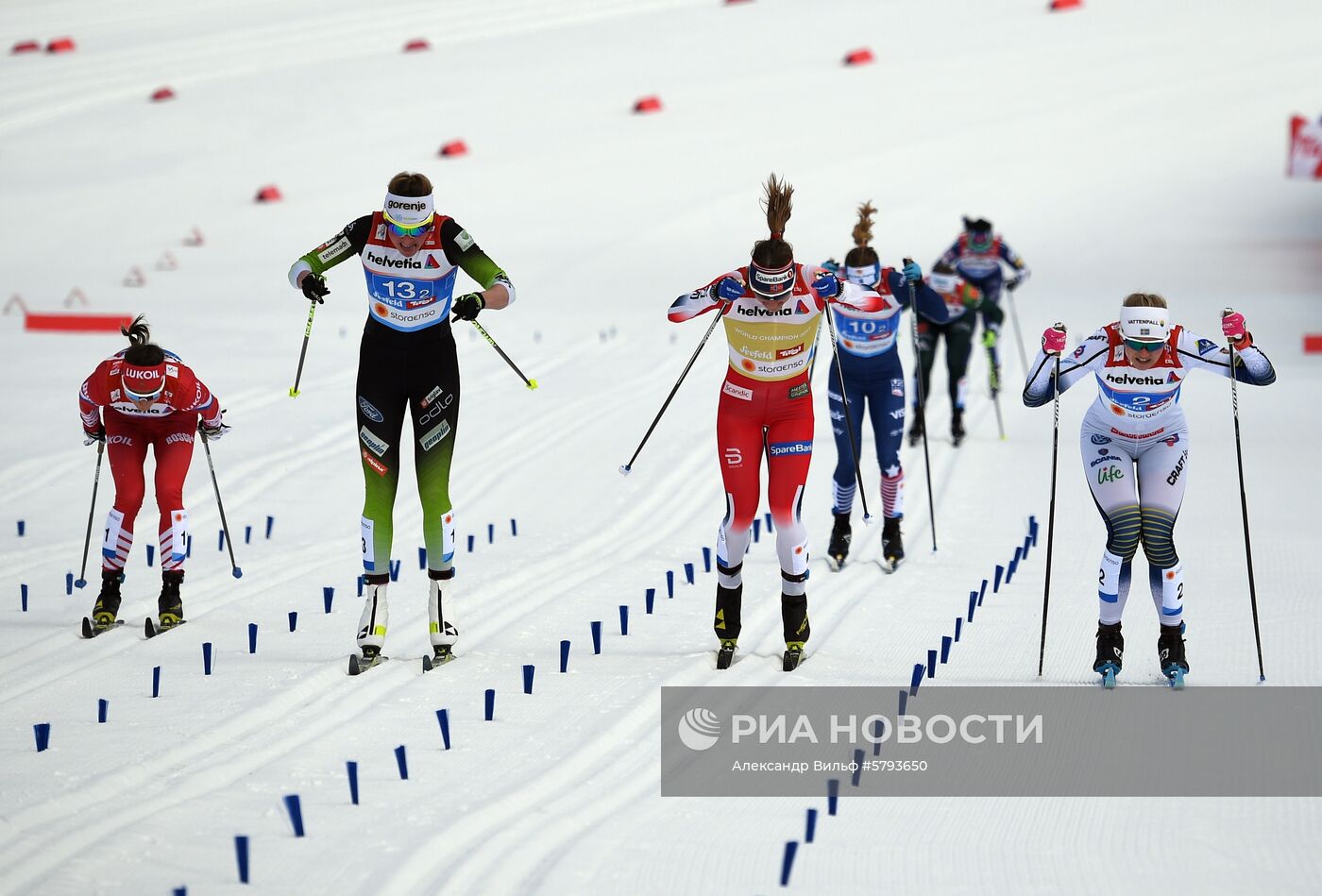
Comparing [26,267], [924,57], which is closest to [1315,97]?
[924,57]

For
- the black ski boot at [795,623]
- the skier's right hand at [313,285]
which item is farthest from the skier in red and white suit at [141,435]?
the black ski boot at [795,623]

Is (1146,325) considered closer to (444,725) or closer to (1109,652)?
(1109,652)

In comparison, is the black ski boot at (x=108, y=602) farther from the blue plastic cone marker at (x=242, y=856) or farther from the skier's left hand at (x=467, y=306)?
the blue plastic cone marker at (x=242, y=856)

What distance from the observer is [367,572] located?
715cm

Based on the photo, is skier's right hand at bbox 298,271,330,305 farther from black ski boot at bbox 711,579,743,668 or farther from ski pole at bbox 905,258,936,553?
ski pole at bbox 905,258,936,553

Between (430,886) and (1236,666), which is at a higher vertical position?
(1236,666)

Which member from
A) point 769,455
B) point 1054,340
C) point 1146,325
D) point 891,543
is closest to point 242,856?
point 769,455

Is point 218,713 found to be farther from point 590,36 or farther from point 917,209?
point 590,36

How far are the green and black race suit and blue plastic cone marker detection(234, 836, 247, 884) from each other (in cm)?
242

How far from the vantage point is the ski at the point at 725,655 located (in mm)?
6965

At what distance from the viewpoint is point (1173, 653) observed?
22.0 ft

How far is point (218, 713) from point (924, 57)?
962 inches

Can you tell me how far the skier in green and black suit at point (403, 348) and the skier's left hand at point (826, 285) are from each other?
1372 millimetres

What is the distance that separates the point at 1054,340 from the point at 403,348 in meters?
2.85
